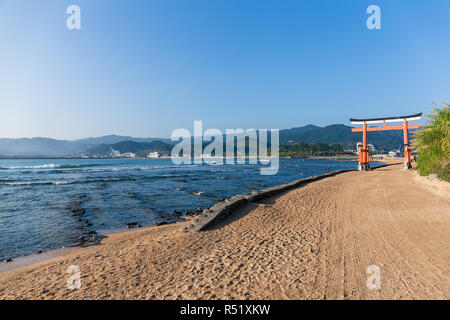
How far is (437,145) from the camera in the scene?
1389cm

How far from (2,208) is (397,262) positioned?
1652 centimetres

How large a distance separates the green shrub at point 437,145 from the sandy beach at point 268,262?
19.3 ft

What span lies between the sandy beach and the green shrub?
587 centimetres

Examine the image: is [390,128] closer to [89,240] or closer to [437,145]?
[437,145]

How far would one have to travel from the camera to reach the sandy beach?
3.70 meters

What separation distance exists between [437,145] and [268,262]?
14797 millimetres

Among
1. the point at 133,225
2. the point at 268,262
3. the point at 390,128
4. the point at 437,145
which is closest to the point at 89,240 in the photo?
the point at 133,225

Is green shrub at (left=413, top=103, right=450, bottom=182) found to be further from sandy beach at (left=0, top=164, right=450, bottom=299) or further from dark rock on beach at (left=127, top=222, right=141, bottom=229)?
dark rock on beach at (left=127, top=222, right=141, bottom=229)

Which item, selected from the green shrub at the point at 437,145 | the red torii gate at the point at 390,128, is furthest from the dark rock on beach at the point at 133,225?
the red torii gate at the point at 390,128

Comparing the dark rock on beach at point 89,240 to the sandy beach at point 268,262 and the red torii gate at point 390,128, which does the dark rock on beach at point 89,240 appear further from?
the red torii gate at point 390,128
